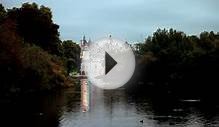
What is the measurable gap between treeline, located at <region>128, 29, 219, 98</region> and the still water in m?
19.3

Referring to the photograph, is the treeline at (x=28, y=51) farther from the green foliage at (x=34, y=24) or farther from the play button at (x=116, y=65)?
the play button at (x=116, y=65)

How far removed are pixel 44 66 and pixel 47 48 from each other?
19656 millimetres

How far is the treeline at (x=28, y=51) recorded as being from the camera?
78.4 metres

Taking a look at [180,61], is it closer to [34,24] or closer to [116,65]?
[34,24]

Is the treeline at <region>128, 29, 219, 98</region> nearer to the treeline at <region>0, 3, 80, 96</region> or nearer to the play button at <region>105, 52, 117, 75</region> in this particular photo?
the play button at <region>105, 52, 117, 75</region>

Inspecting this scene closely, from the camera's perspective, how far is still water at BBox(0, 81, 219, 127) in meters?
55.4

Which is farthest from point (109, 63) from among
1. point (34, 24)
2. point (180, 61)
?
point (34, 24)

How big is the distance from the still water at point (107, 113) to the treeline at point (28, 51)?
16.3ft

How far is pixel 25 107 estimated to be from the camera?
70.0 m

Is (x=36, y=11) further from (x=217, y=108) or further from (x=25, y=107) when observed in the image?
(x=217, y=108)

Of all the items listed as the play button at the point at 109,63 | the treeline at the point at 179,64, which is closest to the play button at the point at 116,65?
the play button at the point at 109,63

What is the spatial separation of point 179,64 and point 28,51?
45.4 metres

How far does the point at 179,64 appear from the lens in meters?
128

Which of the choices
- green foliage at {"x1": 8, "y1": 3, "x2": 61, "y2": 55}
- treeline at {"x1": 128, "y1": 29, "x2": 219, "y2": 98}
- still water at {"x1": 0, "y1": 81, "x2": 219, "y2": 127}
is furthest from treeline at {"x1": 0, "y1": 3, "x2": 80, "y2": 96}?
treeline at {"x1": 128, "y1": 29, "x2": 219, "y2": 98}
